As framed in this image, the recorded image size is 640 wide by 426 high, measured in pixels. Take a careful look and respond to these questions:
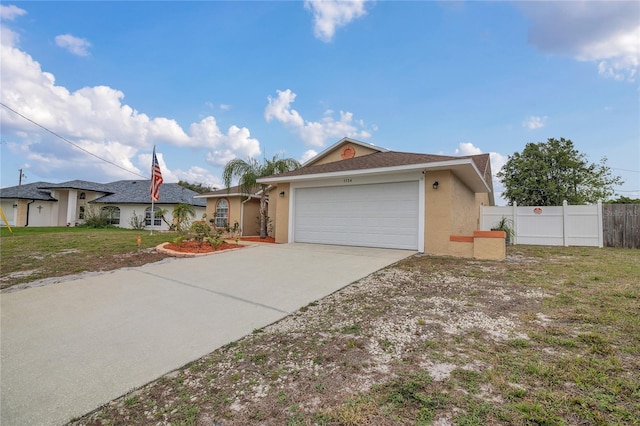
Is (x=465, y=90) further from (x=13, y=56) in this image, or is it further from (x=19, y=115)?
(x=19, y=115)

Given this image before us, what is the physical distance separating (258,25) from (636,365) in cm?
1271

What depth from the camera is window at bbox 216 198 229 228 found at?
58.4 ft

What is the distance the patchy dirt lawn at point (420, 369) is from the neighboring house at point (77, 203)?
938 inches

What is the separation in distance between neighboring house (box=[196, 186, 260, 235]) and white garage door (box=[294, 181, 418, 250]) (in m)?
6.67

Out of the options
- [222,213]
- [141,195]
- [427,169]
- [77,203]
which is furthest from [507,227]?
[77,203]

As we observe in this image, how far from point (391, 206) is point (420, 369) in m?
7.21

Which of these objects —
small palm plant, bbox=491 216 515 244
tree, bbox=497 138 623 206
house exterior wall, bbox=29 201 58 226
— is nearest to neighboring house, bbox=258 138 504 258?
small palm plant, bbox=491 216 515 244

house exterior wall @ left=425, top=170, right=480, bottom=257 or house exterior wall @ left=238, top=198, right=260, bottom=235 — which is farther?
house exterior wall @ left=238, top=198, right=260, bottom=235

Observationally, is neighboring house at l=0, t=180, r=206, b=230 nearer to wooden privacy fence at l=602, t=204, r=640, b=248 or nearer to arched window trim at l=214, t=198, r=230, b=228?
arched window trim at l=214, t=198, r=230, b=228

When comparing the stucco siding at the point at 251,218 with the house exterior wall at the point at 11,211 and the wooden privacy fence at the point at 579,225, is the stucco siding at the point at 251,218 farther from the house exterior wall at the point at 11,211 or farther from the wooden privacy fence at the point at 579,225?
the house exterior wall at the point at 11,211

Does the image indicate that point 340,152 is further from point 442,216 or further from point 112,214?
point 112,214

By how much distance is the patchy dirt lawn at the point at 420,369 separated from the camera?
1877 mm

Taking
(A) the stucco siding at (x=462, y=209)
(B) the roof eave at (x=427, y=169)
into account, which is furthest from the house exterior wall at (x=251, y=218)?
(A) the stucco siding at (x=462, y=209)

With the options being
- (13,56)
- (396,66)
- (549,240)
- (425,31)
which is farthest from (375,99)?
(13,56)
